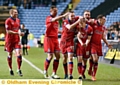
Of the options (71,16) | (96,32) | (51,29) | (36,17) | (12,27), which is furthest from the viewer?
(36,17)

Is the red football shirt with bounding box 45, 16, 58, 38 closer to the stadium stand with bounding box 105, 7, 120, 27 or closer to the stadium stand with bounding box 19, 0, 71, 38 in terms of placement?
the stadium stand with bounding box 105, 7, 120, 27

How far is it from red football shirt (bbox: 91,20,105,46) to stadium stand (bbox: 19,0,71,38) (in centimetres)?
2825

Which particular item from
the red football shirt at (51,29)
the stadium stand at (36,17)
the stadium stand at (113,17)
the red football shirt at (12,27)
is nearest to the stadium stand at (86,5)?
the stadium stand at (36,17)

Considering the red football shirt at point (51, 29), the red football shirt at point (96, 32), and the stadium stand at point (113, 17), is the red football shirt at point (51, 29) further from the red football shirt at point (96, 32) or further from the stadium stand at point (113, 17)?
the stadium stand at point (113, 17)

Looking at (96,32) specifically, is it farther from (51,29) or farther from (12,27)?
(12,27)

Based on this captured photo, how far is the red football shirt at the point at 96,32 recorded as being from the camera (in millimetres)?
12836

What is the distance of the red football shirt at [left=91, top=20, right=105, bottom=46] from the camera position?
12.8 meters

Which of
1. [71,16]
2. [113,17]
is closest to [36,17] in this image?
[113,17]

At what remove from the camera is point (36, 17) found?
1704 inches

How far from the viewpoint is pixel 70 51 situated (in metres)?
12.3

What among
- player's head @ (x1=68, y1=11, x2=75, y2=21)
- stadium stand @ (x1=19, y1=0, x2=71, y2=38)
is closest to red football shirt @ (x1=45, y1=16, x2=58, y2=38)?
player's head @ (x1=68, y1=11, x2=75, y2=21)

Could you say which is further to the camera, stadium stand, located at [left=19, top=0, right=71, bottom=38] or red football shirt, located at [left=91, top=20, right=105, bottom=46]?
stadium stand, located at [left=19, top=0, right=71, bottom=38]

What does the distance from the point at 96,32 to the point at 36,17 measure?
30664mm

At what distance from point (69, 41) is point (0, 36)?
2781 cm
